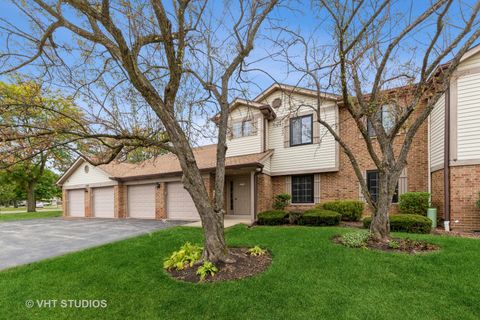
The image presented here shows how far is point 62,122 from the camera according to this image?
5.81 m

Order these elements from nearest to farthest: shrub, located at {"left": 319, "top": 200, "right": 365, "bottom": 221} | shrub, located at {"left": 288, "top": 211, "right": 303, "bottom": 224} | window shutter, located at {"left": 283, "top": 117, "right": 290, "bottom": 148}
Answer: shrub, located at {"left": 288, "top": 211, "right": 303, "bottom": 224}
shrub, located at {"left": 319, "top": 200, "right": 365, "bottom": 221}
window shutter, located at {"left": 283, "top": 117, "right": 290, "bottom": 148}

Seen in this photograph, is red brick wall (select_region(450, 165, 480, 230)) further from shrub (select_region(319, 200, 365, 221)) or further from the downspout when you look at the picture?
shrub (select_region(319, 200, 365, 221))

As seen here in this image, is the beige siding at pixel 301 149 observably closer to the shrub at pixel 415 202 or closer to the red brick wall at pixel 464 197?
the shrub at pixel 415 202

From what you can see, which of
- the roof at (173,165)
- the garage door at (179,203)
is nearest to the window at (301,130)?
the roof at (173,165)

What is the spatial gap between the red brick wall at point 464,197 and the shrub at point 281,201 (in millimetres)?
6430

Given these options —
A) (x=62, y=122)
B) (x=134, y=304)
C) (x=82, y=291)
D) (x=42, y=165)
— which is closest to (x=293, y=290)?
(x=134, y=304)

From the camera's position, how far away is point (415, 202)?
10.0 meters

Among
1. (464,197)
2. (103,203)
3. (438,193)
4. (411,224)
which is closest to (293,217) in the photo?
(411,224)

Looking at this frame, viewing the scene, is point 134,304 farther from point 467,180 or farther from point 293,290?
point 467,180

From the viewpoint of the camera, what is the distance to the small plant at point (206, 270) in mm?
4963

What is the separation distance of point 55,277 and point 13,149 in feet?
9.47

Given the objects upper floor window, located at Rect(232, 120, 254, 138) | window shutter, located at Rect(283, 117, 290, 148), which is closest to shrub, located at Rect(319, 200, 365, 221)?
window shutter, located at Rect(283, 117, 290, 148)

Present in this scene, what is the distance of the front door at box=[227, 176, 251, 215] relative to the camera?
1405 cm

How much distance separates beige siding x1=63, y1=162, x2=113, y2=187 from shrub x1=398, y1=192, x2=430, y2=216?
56.5ft
